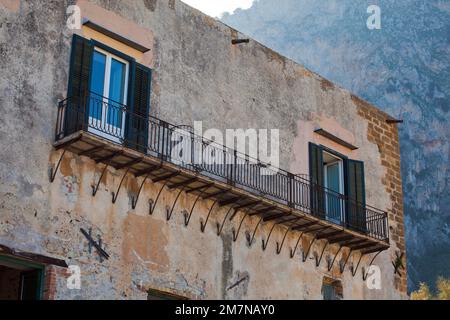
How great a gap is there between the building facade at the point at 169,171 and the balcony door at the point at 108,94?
1.1 inches

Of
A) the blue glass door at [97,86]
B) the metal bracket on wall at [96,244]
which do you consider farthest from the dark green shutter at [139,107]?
the metal bracket on wall at [96,244]

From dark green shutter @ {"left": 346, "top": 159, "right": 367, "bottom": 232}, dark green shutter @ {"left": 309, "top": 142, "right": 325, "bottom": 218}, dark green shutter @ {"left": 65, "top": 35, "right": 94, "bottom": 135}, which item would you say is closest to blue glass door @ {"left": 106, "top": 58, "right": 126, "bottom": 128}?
dark green shutter @ {"left": 65, "top": 35, "right": 94, "bottom": 135}

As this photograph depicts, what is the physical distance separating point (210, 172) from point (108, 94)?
2.42 m

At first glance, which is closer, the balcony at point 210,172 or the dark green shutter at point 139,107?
the balcony at point 210,172

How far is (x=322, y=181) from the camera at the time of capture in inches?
744

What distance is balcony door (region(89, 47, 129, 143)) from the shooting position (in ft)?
48.4

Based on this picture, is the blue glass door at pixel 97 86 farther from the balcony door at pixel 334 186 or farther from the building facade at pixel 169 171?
the balcony door at pixel 334 186

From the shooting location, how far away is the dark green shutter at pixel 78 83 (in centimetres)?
1405

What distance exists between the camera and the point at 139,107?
1545 cm

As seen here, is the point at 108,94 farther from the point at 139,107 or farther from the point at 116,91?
the point at 139,107

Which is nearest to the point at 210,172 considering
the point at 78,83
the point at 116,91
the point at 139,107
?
the point at 139,107

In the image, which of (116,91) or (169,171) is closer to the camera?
(169,171)

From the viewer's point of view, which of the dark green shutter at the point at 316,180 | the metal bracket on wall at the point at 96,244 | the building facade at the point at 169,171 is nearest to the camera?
the building facade at the point at 169,171

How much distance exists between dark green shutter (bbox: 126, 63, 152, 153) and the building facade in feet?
0.09
